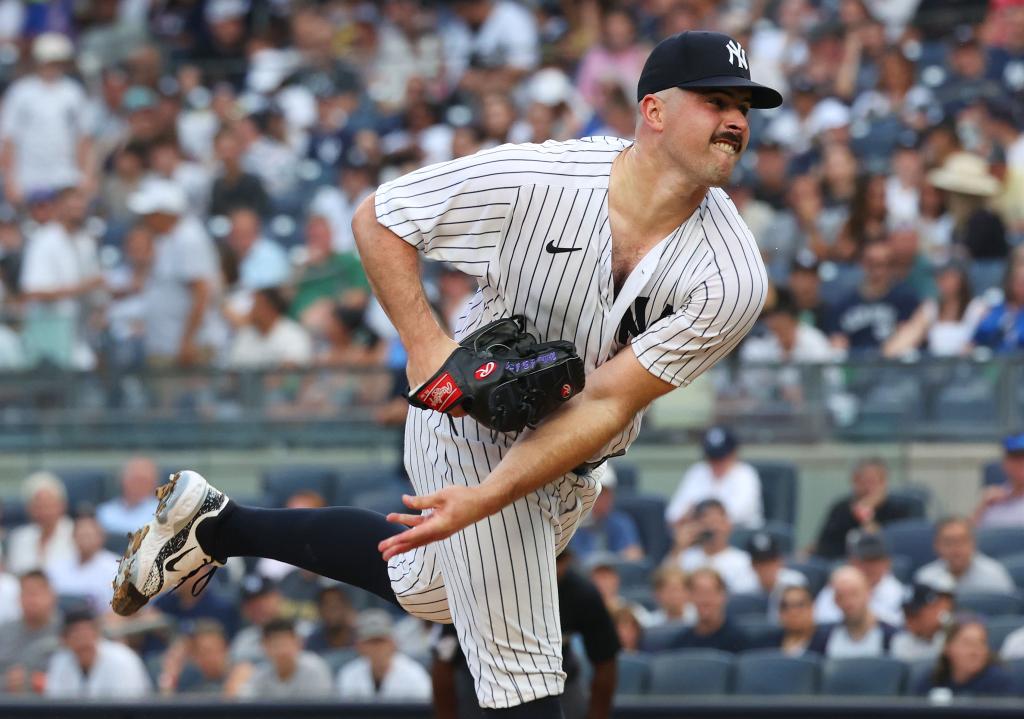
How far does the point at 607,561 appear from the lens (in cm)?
730

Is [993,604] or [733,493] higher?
[733,493]

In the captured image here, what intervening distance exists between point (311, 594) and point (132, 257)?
10.1 ft

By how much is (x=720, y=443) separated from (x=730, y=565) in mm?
646

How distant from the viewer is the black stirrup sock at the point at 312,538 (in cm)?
401

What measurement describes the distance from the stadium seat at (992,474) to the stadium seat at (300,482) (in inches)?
122

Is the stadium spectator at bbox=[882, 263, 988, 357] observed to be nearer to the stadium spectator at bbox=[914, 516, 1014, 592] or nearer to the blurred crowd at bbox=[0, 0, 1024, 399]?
the blurred crowd at bbox=[0, 0, 1024, 399]

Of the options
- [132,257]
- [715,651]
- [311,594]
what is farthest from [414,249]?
[132,257]

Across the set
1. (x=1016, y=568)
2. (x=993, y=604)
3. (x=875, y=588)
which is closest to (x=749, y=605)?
(x=875, y=588)

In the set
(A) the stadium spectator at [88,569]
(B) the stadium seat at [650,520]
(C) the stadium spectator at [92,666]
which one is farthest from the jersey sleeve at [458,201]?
(A) the stadium spectator at [88,569]

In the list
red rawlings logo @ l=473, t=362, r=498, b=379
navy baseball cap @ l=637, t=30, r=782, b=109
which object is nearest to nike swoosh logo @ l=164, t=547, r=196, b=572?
red rawlings logo @ l=473, t=362, r=498, b=379

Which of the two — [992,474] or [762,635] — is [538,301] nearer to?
[762,635]

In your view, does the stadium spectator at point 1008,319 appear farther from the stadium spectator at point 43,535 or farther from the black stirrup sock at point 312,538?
the stadium spectator at point 43,535

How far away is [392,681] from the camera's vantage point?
6.68 m

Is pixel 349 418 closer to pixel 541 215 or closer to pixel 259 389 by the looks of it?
pixel 259 389
